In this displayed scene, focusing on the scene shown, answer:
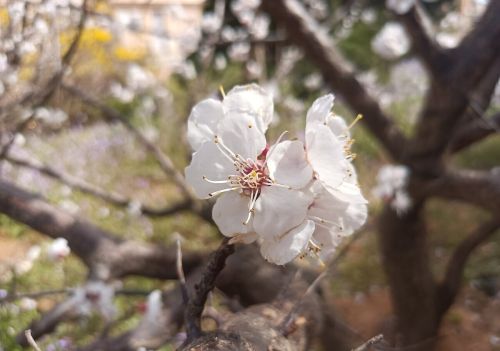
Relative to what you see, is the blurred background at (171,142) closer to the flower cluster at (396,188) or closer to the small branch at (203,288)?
the flower cluster at (396,188)

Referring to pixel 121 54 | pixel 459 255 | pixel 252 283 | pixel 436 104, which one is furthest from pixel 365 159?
pixel 121 54

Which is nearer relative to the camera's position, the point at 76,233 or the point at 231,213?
the point at 231,213

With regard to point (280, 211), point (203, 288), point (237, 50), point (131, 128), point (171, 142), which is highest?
point (280, 211)

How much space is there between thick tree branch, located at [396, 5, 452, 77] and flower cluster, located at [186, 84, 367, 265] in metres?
1.43

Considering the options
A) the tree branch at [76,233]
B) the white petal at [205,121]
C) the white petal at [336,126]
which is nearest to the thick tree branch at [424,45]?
the tree branch at [76,233]

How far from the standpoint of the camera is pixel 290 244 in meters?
0.69

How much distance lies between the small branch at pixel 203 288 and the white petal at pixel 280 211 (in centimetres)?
6

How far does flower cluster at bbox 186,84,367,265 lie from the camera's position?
69cm

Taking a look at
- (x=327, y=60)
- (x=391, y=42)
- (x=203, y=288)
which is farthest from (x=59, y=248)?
(x=391, y=42)

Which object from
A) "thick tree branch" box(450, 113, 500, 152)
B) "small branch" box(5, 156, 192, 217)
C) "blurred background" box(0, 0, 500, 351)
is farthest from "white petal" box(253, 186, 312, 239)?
"thick tree branch" box(450, 113, 500, 152)

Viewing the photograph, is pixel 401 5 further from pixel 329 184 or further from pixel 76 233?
pixel 329 184

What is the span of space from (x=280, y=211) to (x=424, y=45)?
5.41ft

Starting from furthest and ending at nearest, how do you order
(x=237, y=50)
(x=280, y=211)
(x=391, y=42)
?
(x=237, y=50) → (x=391, y=42) → (x=280, y=211)

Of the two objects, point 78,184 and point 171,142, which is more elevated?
point 78,184
